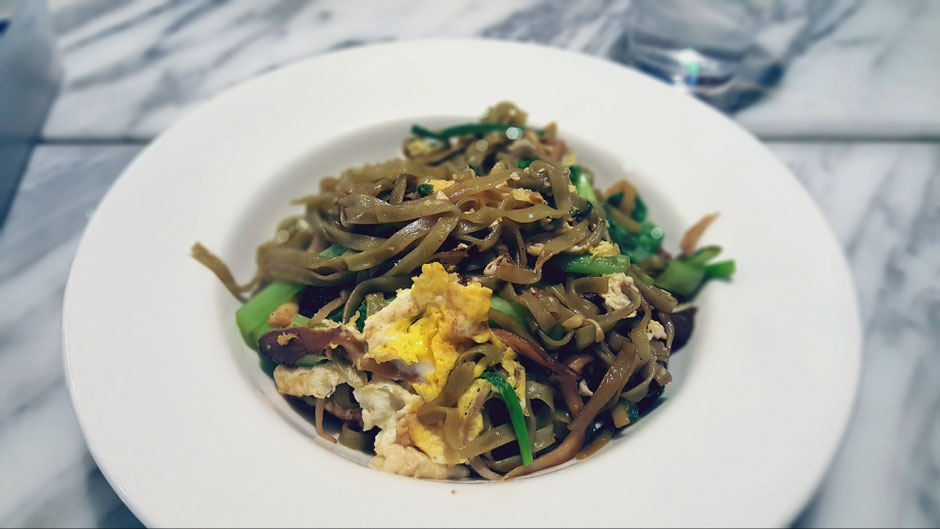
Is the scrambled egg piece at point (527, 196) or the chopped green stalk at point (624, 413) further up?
the scrambled egg piece at point (527, 196)

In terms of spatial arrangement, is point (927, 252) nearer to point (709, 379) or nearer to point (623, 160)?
point (623, 160)

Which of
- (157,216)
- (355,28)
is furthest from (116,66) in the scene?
(157,216)

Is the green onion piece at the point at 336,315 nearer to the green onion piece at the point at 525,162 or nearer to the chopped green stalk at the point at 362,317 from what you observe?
the chopped green stalk at the point at 362,317

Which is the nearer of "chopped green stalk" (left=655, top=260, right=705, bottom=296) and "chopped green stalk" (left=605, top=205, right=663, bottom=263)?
"chopped green stalk" (left=655, top=260, right=705, bottom=296)

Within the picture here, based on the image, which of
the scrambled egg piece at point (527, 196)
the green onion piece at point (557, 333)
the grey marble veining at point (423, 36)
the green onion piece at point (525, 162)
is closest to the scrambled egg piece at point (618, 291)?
the green onion piece at point (557, 333)

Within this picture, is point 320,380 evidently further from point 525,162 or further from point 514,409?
point 525,162

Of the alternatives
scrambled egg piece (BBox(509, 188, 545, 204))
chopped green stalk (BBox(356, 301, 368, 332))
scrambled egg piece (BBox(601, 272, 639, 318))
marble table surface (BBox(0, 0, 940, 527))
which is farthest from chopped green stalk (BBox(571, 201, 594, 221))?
marble table surface (BBox(0, 0, 940, 527))

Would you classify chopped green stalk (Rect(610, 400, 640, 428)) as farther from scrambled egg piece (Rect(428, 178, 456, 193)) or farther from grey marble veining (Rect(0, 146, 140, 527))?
grey marble veining (Rect(0, 146, 140, 527))
